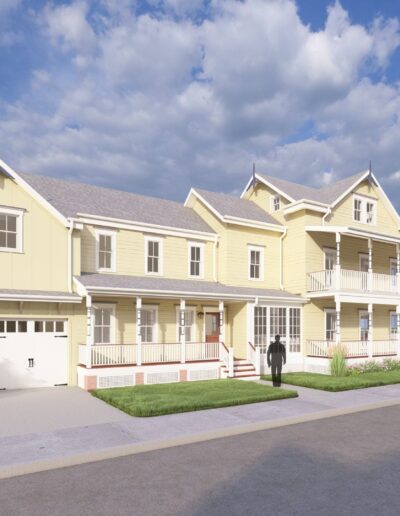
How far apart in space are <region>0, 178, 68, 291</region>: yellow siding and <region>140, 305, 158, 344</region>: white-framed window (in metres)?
3.99

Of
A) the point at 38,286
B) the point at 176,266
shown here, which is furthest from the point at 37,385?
the point at 176,266

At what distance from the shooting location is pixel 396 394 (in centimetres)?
1584

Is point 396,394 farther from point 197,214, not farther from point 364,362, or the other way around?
point 197,214

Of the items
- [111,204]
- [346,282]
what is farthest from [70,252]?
[346,282]

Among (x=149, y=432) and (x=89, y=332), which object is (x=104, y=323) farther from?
(x=149, y=432)

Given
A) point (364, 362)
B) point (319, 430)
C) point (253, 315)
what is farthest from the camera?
point (364, 362)

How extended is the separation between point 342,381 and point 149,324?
8.32m

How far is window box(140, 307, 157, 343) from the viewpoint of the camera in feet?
63.8

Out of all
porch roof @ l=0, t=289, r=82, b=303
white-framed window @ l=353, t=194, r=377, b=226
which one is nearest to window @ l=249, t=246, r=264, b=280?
white-framed window @ l=353, t=194, r=377, b=226

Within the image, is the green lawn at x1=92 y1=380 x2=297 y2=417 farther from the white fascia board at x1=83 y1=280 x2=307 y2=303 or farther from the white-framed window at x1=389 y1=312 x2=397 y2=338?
the white-framed window at x1=389 y1=312 x2=397 y2=338

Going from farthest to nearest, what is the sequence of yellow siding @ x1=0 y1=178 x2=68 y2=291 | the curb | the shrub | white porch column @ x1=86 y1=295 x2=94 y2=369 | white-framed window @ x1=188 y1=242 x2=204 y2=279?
white-framed window @ x1=188 y1=242 x2=204 y2=279 < the shrub < yellow siding @ x1=0 y1=178 x2=68 y2=291 < white porch column @ x1=86 y1=295 x2=94 y2=369 < the curb

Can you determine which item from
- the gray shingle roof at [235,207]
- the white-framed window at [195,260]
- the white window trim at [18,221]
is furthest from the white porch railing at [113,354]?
the gray shingle roof at [235,207]

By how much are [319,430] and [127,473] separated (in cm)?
532

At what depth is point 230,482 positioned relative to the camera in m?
7.43
